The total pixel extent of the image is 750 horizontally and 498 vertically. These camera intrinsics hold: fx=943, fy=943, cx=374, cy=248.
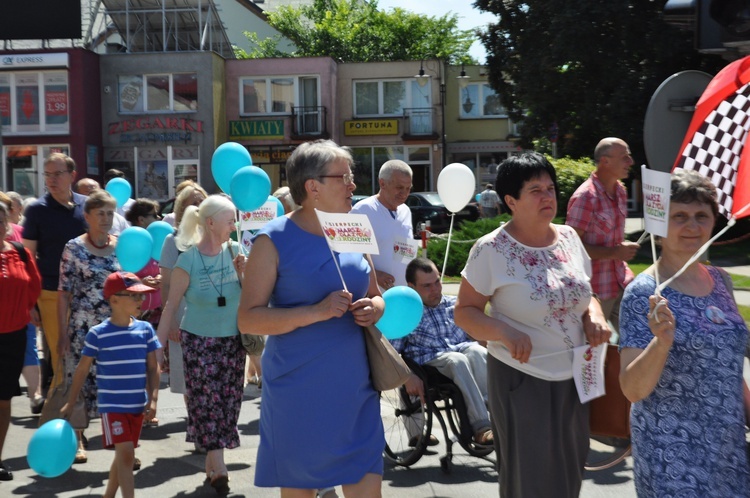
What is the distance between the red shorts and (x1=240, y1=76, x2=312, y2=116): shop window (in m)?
37.6

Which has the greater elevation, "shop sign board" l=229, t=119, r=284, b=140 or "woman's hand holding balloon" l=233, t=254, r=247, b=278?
"shop sign board" l=229, t=119, r=284, b=140

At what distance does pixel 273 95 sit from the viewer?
4284 centimetres

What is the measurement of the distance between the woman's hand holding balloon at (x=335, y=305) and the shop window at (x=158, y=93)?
→ 3812 centimetres

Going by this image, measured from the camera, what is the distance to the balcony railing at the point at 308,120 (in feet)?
139

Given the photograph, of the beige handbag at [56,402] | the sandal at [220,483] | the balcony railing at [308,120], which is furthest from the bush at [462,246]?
the balcony railing at [308,120]

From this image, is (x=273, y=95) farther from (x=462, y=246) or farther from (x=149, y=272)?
(x=149, y=272)

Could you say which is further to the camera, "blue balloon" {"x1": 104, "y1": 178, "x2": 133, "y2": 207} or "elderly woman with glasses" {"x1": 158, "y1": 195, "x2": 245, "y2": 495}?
"blue balloon" {"x1": 104, "y1": 178, "x2": 133, "y2": 207}

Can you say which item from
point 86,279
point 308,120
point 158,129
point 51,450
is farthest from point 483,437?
point 308,120

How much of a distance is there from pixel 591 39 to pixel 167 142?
825 inches

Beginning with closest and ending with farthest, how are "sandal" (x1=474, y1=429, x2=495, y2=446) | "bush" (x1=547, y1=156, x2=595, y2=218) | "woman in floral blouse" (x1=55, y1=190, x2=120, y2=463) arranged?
"sandal" (x1=474, y1=429, x2=495, y2=446) < "woman in floral blouse" (x1=55, y1=190, x2=120, y2=463) < "bush" (x1=547, y1=156, x2=595, y2=218)

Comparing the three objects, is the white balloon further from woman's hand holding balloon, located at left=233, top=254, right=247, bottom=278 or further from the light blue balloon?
woman's hand holding balloon, located at left=233, top=254, right=247, bottom=278

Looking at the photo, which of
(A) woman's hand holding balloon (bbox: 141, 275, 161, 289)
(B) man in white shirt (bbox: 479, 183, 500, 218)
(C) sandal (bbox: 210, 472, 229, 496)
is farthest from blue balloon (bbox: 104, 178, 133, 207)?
(B) man in white shirt (bbox: 479, 183, 500, 218)

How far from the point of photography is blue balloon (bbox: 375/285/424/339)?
5.17 meters

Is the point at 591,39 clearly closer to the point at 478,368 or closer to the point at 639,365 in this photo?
the point at 478,368
